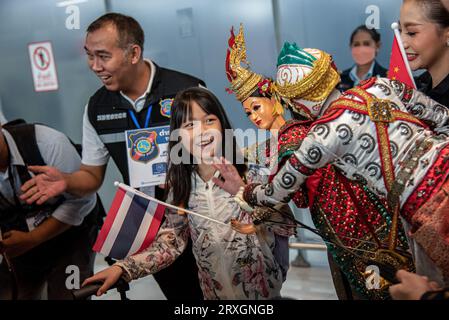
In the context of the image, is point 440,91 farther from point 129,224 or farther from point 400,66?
point 129,224

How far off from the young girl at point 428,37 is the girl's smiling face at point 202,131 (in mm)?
612

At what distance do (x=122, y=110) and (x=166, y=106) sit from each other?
179 millimetres

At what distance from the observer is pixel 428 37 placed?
5.01ft

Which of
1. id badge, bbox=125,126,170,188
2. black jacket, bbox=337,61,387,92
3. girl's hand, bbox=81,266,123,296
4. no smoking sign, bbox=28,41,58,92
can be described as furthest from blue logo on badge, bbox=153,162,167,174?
no smoking sign, bbox=28,41,58,92

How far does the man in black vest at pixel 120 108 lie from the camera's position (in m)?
2.05

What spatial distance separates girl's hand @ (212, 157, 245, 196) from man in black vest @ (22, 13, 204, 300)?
0.47 m

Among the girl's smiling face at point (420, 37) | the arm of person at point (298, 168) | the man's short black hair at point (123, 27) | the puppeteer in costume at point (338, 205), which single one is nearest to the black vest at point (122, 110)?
the man's short black hair at point (123, 27)

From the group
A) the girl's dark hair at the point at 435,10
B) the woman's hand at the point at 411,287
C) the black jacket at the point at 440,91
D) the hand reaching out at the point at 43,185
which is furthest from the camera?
the hand reaching out at the point at 43,185

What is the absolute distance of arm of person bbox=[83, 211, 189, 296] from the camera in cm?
168

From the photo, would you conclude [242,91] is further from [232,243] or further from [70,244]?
[70,244]

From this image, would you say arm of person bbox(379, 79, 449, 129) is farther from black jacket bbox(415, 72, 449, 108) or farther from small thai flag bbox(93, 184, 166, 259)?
small thai flag bbox(93, 184, 166, 259)

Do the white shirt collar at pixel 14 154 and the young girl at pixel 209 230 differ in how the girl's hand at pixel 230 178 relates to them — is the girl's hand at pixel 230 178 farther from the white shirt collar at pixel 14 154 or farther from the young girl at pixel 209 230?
the white shirt collar at pixel 14 154

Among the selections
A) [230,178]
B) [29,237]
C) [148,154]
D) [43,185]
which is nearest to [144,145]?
[148,154]

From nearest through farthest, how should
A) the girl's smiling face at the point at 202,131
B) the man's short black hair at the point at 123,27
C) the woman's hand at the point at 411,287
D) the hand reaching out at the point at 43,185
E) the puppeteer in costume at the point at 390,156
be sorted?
1. the woman's hand at the point at 411,287
2. the puppeteer in costume at the point at 390,156
3. the girl's smiling face at the point at 202,131
4. the man's short black hair at the point at 123,27
5. the hand reaching out at the point at 43,185
